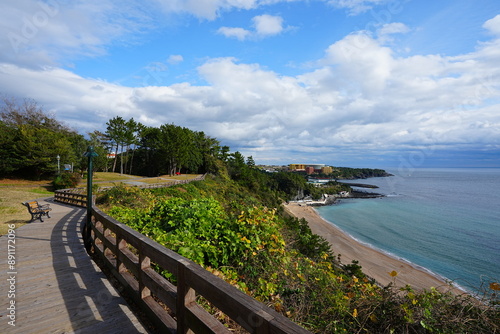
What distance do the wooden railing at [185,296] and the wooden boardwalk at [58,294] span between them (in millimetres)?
320

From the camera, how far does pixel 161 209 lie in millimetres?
7059

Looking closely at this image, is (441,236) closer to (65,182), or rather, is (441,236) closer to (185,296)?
(185,296)

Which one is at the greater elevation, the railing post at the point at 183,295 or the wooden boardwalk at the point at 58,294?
the railing post at the point at 183,295

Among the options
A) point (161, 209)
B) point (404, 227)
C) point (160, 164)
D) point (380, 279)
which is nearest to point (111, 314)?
point (161, 209)

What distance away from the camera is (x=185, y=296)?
2.37m

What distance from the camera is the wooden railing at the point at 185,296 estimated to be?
163 centimetres

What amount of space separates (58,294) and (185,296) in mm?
3115

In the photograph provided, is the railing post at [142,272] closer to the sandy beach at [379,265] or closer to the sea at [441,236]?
the sandy beach at [379,265]

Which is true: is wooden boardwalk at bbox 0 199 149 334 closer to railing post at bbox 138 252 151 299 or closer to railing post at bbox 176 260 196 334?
railing post at bbox 138 252 151 299

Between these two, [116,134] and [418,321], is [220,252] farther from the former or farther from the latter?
[116,134]

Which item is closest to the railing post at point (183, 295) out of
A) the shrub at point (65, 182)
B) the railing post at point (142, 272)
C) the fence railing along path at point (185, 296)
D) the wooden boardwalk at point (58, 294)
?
the fence railing along path at point (185, 296)

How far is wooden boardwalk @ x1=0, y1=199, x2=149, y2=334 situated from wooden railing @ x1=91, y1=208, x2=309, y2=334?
0.32 m

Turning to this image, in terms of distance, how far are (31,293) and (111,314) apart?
189 centimetres

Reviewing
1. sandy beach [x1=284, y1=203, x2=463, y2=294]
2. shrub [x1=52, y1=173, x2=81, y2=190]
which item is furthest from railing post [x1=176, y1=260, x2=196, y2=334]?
shrub [x1=52, y1=173, x2=81, y2=190]
